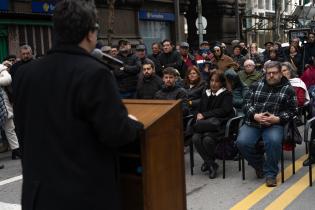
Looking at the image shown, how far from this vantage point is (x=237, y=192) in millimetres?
5840

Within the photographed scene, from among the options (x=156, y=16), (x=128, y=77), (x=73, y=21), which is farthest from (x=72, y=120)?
(x=156, y=16)

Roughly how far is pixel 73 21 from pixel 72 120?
0.47m

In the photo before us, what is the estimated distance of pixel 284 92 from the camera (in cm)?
605

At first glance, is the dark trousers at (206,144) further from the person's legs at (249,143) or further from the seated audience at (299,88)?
the seated audience at (299,88)

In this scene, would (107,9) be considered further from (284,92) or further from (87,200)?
(87,200)

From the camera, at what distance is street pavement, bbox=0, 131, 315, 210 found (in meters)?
5.34

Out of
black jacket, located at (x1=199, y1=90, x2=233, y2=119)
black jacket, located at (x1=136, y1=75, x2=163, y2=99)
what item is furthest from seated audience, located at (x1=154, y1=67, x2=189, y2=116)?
black jacket, located at (x1=136, y1=75, x2=163, y2=99)

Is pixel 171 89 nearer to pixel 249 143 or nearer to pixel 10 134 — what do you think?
pixel 249 143

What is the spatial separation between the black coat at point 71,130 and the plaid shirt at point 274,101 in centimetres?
371

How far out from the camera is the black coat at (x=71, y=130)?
2.48 m

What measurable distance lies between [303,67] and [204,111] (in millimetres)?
5594

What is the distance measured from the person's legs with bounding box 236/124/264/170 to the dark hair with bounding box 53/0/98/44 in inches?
150

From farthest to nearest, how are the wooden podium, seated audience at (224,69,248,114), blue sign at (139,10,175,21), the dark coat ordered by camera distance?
blue sign at (139,10,175,21) < seated audience at (224,69,248,114) < the dark coat < the wooden podium

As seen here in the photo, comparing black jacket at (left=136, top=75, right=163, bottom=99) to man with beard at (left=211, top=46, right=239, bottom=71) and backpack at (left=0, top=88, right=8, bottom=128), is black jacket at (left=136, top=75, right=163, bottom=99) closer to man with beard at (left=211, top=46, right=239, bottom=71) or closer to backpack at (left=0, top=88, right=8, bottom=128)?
man with beard at (left=211, top=46, right=239, bottom=71)
